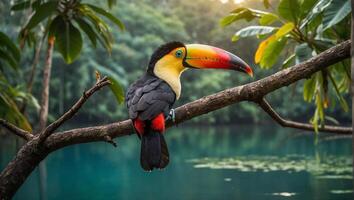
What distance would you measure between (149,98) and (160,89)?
12 cm

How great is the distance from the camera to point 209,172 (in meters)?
11.0

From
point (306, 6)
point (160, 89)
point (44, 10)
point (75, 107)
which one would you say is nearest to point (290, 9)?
point (306, 6)

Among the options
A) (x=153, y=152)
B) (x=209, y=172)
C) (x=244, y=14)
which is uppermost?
(x=244, y=14)

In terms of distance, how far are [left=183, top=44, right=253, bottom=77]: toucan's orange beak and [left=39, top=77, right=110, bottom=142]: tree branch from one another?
64cm

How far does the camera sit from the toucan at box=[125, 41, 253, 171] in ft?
7.79

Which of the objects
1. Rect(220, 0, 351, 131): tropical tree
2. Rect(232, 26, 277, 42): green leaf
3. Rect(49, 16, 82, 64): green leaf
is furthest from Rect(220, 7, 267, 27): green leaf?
Rect(49, 16, 82, 64): green leaf

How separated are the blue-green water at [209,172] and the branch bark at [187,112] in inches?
136

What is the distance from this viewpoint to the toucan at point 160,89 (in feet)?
7.79

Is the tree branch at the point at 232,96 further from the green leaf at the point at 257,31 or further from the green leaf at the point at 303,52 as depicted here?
the green leaf at the point at 257,31

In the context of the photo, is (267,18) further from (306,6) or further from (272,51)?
(306,6)

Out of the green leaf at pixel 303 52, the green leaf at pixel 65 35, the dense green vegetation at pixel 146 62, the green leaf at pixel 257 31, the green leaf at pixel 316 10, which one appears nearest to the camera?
the green leaf at pixel 316 10

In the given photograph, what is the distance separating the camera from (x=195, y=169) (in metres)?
11.6

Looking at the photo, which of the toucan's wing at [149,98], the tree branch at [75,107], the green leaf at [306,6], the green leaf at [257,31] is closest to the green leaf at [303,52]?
the green leaf at [306,6]

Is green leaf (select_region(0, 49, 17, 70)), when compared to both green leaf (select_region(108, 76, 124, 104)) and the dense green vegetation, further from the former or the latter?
the dense green vegetation
